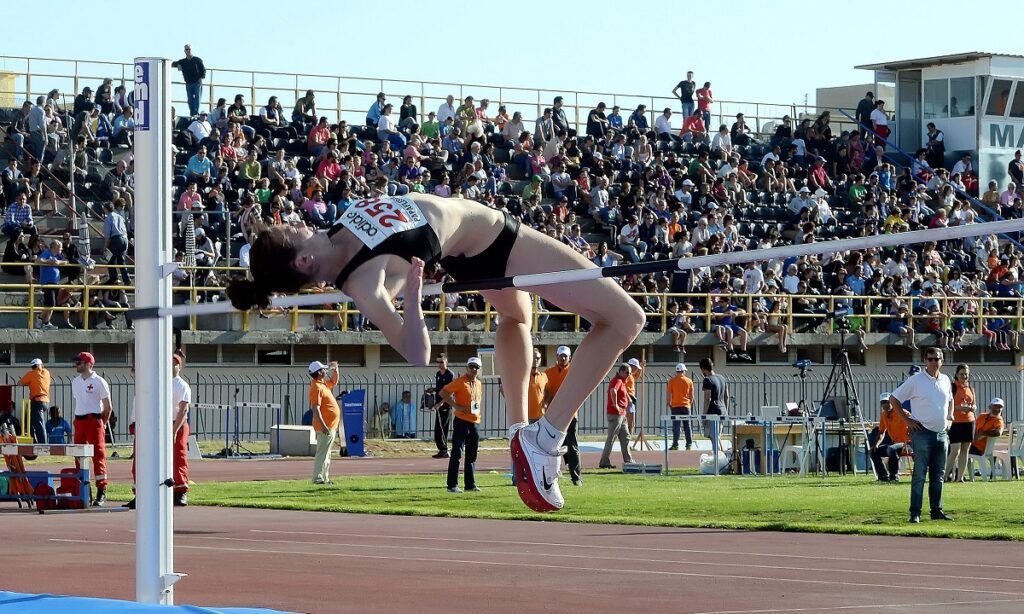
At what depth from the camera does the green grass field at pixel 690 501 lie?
628 inches

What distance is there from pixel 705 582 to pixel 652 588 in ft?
1.66

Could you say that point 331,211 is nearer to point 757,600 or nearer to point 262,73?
point 262,73

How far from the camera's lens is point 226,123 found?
31484mm

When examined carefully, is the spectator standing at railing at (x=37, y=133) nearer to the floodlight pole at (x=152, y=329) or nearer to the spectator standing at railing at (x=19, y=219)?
the spectator standing at railing at (x=19, y=219)

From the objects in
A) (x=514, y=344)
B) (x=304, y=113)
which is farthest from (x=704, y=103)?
(x=514, y=344)

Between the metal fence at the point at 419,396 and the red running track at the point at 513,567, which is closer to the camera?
the red running track at the point at 513,567

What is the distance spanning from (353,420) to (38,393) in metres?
5.83

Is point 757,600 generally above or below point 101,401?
below

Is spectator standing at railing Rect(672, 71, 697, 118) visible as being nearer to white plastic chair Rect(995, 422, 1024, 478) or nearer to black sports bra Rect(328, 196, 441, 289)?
white plastic chair Rect(995, 422, 1024, 478)

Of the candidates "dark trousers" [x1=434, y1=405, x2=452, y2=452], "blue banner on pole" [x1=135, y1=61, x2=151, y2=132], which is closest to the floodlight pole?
"blue banner on pole" [x1=135, y1=61, x2=151, y2=132]

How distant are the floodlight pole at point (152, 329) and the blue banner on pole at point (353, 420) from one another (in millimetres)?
21234

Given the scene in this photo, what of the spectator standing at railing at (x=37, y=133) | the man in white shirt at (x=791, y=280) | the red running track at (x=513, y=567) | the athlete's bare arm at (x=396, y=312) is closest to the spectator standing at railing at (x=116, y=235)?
the spectator standing at railing at (x=37, y=133)

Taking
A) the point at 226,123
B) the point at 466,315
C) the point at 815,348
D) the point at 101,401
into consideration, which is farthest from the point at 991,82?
the point at 101,401

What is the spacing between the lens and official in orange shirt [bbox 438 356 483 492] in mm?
19250
